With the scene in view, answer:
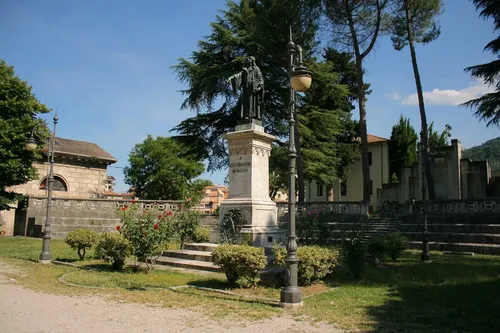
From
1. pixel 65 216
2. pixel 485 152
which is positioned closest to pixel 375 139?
pixel 65 216

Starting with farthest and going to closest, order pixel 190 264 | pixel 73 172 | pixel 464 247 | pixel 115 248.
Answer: pixel 73 172, pixel 464 247, pixel 190 264, pixel 115 248

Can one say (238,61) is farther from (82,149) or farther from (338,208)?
(82,149)

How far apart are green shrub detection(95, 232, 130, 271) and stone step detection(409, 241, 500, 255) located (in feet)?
39.2

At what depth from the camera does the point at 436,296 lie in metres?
7.80

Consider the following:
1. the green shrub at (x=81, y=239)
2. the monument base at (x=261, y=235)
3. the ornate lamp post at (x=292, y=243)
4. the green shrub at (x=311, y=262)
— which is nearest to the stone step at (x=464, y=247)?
the monument base at (x=261, y=235)

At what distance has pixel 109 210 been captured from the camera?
80.1ft

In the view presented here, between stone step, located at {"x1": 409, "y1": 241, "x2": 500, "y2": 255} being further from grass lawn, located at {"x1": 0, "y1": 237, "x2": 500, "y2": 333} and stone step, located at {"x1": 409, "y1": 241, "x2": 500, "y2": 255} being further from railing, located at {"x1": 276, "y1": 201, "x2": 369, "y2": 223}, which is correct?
railing, located at {"x1": 276, "y1": 201, "x2": 369, "y2": 223}

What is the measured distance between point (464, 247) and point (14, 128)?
23.0 meters

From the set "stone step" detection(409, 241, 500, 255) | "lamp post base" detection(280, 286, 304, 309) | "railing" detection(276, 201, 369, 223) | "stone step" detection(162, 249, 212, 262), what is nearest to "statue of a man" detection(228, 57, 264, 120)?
"stone step" detection(162, 249, 212, 262)

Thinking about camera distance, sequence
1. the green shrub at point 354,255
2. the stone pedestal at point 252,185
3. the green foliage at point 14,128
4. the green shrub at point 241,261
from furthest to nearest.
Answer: the green foliage at point 14,128 → the stone pedestal at point 252,185 → the green shrub at point 354,255 → the green shrub at point 241,261

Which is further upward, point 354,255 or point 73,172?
point 73,172

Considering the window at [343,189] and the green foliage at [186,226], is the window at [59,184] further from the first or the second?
the window at [343,189]

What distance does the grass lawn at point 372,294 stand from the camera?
621 cm

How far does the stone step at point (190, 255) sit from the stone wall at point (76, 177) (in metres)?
22.9
